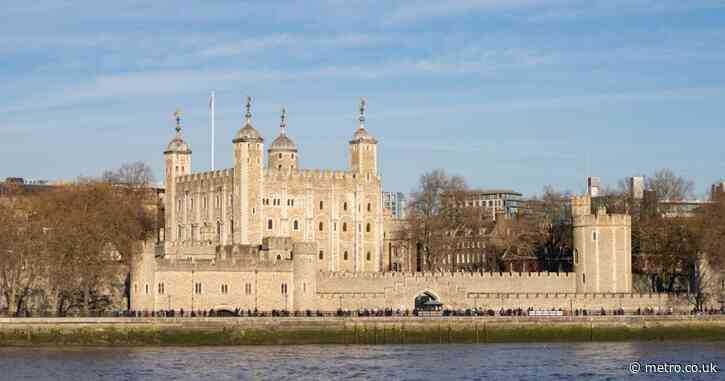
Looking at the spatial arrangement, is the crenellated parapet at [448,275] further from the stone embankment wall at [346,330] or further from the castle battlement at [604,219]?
the stone embankment wall at [346,330]

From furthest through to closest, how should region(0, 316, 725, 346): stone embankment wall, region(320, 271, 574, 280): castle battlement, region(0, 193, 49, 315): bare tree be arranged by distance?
region(320, 271, 574, 280): castle battlement
region(0, 193, 49, 315): bare tree
region(0, 316, 725, 346): stone embankment wall

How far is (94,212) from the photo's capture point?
106 metres

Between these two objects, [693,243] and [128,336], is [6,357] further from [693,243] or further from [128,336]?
[693,243]

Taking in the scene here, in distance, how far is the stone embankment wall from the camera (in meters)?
87.3

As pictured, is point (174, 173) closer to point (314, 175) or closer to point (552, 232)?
point (314, 175)

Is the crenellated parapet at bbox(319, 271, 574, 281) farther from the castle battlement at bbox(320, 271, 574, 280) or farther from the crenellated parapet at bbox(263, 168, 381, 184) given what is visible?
the crenellated parapet at bbox(263, 168, 381, 184)

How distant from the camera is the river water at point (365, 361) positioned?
74062 mm

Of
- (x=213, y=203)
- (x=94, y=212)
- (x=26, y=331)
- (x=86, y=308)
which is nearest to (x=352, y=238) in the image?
(x=213, y=203)
